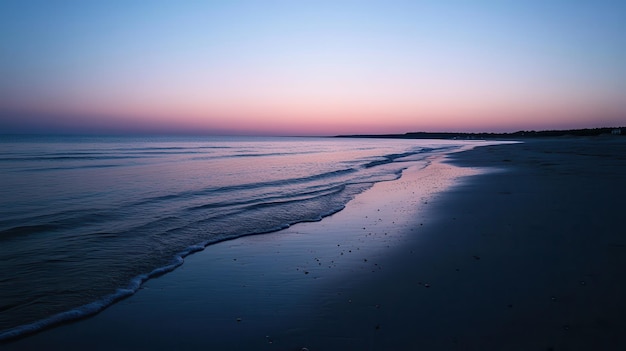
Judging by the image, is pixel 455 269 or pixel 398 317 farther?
pixel 455 269

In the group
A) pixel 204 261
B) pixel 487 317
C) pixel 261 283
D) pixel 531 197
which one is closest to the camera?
pixel 487 317

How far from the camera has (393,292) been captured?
5.52 meters

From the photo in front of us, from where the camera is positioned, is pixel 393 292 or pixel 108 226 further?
pixel 108 226

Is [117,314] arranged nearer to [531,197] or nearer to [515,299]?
[515,299]

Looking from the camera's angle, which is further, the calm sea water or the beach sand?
the calm sea water

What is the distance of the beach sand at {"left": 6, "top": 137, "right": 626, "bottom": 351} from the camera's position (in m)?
4.20

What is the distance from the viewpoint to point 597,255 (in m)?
6.59

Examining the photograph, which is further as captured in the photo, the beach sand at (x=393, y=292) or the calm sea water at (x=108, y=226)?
the calm sea water at (x=108, y=226)

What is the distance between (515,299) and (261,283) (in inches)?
149

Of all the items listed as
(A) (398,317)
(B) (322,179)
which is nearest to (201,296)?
(A) (398,317)

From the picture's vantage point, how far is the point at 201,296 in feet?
18.5

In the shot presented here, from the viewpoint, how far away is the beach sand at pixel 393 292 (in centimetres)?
420

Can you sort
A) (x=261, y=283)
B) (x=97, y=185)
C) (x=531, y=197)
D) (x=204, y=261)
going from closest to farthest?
(x=261, y=283)
(x=204, y=261)
(x=531, y=197)
(x=97, y=185)


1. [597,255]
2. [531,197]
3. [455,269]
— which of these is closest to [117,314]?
[455,269]
